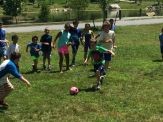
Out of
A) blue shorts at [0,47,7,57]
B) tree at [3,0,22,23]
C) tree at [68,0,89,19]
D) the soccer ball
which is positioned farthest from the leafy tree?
the soccer ball

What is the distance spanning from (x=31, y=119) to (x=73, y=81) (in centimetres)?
551

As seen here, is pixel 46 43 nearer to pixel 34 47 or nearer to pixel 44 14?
pixel 34 47

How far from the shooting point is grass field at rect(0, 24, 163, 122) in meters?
13.6

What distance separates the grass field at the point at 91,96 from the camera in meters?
13.6

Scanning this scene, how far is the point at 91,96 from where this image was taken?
52.2ft

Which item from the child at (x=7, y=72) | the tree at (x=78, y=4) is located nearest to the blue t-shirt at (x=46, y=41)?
the child at (x=7, y=72)

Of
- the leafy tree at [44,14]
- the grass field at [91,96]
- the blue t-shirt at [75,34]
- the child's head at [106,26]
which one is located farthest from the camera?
the leafy tree at [44,14]

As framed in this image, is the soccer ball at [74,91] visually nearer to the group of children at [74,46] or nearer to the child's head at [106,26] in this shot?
the group of children at [74,46]

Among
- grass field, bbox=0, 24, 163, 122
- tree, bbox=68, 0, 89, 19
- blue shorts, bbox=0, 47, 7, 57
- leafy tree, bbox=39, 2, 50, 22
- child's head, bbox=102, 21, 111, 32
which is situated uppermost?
child's head, bbox=102, 21, 111, 32

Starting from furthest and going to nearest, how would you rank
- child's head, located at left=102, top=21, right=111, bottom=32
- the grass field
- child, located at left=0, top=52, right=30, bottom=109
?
child's head, located at left=102, top=21, right=111, bottom=32 < the grass field < child, located at left=0, top=52, right=30, bottom=109

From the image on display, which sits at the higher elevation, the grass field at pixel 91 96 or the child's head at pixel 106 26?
the child's head at pixel 106 26

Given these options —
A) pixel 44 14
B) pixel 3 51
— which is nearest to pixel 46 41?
pixel 3 51

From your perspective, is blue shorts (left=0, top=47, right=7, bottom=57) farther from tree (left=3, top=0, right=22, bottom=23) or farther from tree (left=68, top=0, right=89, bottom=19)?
tree (left=3, top=0, right=22, bottom=23)

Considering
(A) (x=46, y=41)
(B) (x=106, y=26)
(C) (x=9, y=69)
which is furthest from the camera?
(A) (x=46, y=41)
